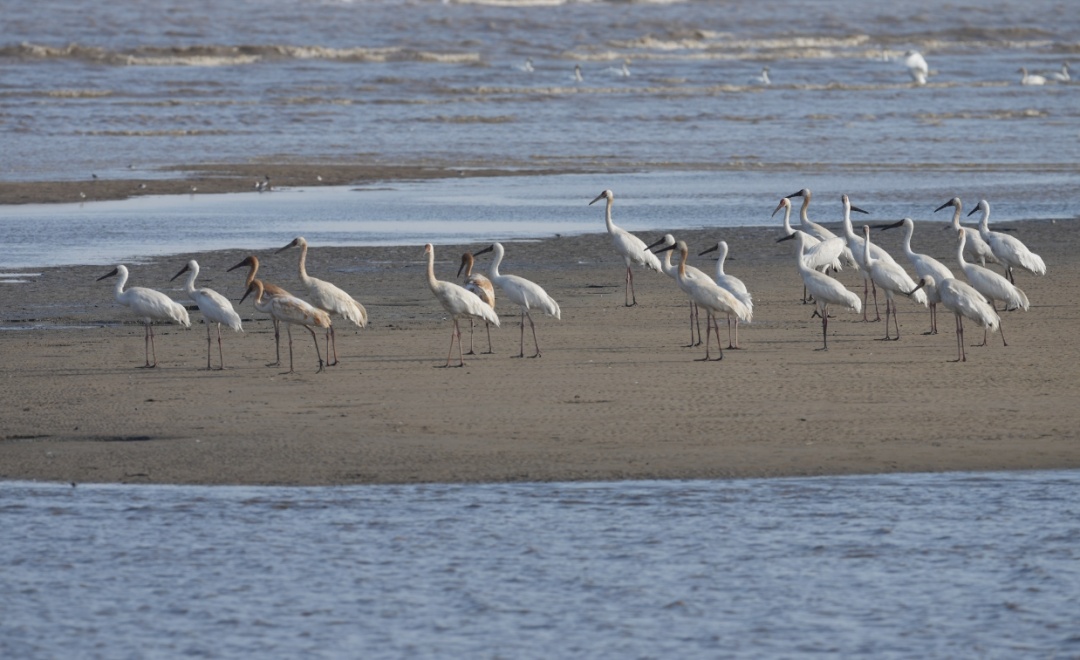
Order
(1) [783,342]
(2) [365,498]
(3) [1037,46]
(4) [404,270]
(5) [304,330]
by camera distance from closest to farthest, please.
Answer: (2) [365,498], (1) [783,342], (5) [304,330], (4) [404,270], (3) [1037,46]

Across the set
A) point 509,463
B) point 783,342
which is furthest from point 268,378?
point 783,342

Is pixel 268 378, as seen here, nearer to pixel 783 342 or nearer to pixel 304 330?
pixel 304 330

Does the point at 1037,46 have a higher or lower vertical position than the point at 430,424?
higher

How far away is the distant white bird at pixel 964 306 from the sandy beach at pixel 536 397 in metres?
0.27

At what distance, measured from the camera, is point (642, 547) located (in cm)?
891

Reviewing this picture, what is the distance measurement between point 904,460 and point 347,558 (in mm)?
3931

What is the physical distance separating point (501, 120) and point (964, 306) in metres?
29.4

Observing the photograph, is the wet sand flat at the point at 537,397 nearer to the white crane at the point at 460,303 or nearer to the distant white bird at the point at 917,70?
the white crane at the point at 460,303

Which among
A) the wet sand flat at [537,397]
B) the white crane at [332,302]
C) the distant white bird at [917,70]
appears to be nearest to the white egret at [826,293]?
the wet sand flat at [537,397]

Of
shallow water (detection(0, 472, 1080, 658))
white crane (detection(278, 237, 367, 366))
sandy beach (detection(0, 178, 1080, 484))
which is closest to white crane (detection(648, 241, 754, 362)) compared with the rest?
sandy beach (detection(0, 178, 1080, 484))

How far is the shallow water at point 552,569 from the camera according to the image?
7641mm

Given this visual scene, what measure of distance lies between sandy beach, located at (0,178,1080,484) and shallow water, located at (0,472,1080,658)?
49cm

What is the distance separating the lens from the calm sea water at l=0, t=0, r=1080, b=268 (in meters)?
25.0

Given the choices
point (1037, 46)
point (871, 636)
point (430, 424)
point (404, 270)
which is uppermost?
point (1037, 46)
